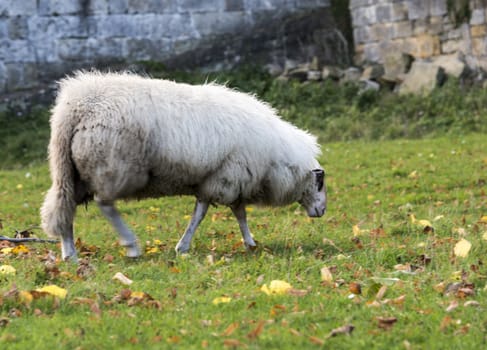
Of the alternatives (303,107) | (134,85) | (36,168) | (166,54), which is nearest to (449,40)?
(303,107)

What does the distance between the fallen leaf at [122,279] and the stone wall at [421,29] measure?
40.9ft

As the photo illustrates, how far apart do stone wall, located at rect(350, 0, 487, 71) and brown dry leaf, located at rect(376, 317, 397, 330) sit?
12952mm

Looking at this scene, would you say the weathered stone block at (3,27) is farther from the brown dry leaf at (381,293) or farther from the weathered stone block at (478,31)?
the brown dry leaf at (381,293)

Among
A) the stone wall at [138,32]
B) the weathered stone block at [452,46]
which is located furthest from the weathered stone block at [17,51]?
the weathered stone block at [452,46]

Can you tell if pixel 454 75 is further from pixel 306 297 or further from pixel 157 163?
pixel 306 297

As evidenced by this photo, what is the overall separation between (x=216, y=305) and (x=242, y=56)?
13.8 m

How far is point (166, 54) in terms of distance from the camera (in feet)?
60.5

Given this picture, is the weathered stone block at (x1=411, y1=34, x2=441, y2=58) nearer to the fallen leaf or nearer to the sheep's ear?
the sheep's ear

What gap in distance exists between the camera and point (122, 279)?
237 inches

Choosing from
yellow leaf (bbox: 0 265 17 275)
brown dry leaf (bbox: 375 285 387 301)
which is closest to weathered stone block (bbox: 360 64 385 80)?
yellow leaf (bbox: 0 265 17 275)

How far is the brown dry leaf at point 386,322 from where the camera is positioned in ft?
16.0

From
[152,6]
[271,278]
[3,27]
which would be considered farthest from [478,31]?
[271,278]

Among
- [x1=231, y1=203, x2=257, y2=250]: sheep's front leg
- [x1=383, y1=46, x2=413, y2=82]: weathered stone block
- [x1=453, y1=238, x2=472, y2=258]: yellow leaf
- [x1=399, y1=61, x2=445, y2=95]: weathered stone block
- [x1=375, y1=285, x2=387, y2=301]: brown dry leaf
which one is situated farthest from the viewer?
[x1=383, y1=46, x2=413, y2=82]: weathered stone block

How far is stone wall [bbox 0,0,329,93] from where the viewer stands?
17.7m
